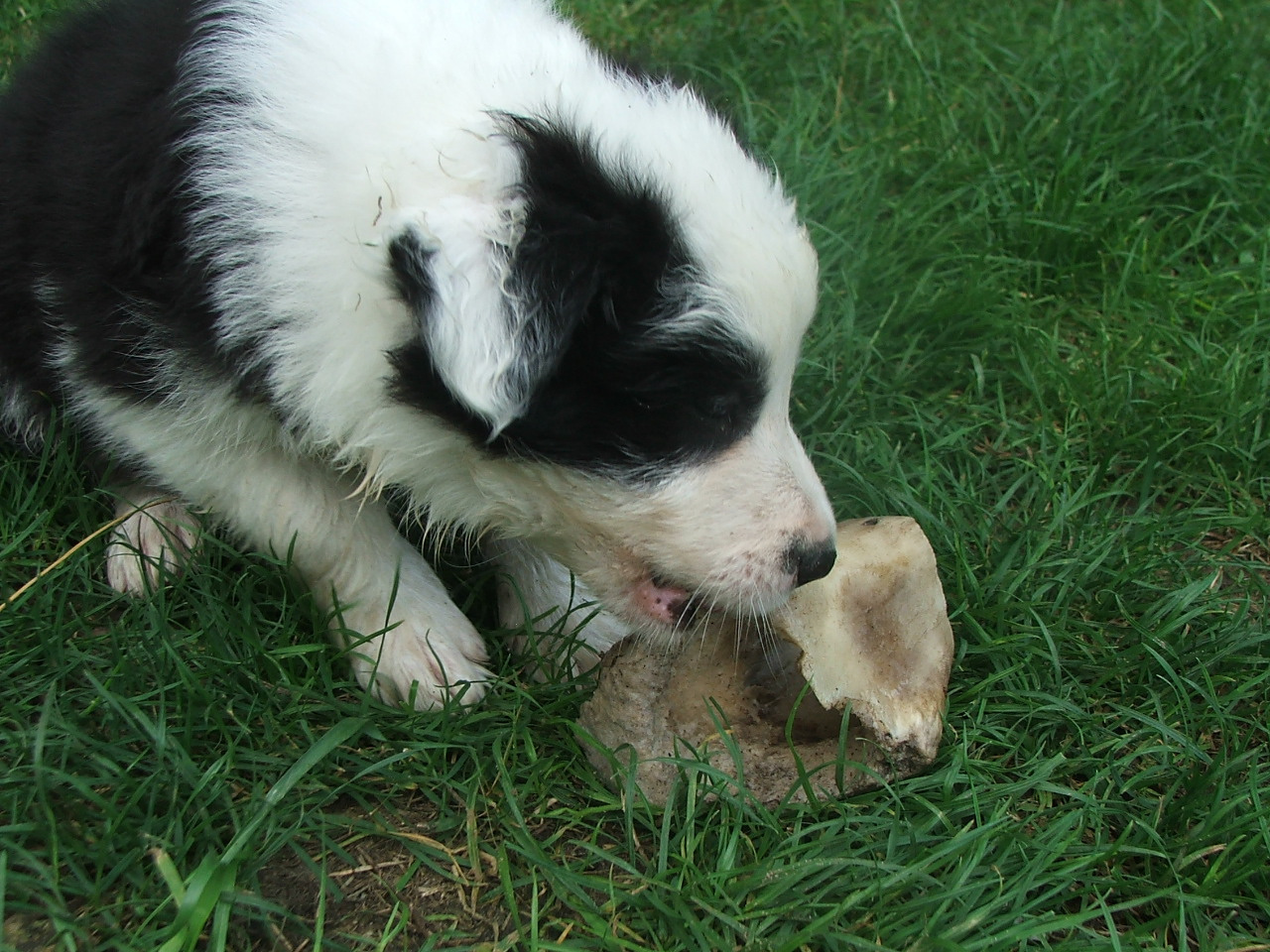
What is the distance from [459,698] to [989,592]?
48.7 inches

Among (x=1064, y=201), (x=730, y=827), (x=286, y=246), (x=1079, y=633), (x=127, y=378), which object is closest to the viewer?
(x=286, y=246)

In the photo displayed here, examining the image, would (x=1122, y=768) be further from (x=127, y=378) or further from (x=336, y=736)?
(x=127, y=378)

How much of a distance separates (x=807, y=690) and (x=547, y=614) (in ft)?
1.99

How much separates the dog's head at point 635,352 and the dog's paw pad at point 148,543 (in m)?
0.90

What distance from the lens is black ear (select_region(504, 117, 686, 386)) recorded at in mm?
1796

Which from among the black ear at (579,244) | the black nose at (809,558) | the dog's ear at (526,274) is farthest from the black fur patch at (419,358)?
the black nose at (809,558)

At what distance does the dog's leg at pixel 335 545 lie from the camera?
2486mm

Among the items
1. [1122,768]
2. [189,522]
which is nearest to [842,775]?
[1122,768]

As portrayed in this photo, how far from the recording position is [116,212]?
7.42ft

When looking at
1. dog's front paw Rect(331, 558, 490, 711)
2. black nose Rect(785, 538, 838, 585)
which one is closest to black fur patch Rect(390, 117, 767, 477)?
black nose Rect(785, 538, 838, 585)

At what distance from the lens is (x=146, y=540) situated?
2.81 m

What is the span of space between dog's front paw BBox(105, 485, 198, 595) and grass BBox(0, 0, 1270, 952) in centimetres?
6

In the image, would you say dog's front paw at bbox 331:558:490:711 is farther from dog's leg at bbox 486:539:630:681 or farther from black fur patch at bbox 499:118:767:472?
black fur patch at bbox 499:118:767:472

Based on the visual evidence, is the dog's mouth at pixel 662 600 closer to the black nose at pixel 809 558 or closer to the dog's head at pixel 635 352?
the dog's head at pixel 635 352
